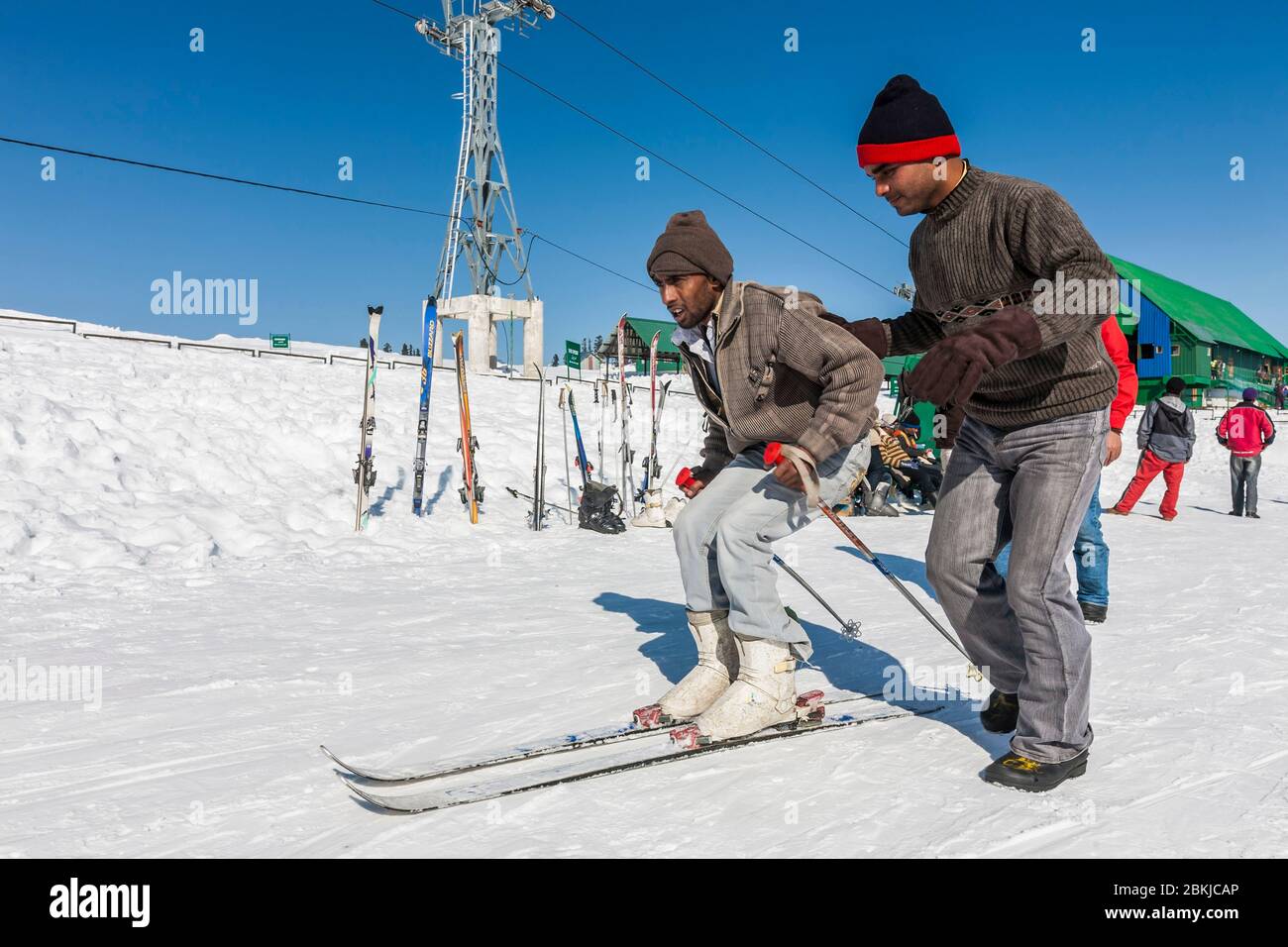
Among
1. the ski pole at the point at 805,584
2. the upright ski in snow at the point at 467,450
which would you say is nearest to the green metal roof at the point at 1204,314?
the upright ski in snow at the point at 467,450

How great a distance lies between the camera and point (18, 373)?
995 centimetres

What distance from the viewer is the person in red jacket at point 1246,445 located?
12.0 m

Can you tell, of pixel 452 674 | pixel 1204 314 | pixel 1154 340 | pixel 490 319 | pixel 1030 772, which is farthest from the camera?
pixel 1204 314

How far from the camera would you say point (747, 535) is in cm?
288

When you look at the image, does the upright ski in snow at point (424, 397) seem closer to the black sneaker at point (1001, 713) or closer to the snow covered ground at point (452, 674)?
the snow covered ground at point (452, 674)

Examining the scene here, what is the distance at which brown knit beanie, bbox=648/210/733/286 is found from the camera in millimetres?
2908

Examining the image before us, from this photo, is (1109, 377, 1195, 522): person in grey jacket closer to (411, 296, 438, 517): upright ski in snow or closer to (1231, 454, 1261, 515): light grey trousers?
(1231, 454, 1261, 515): light grey trousers

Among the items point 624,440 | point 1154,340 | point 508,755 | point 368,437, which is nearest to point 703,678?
point 508,755

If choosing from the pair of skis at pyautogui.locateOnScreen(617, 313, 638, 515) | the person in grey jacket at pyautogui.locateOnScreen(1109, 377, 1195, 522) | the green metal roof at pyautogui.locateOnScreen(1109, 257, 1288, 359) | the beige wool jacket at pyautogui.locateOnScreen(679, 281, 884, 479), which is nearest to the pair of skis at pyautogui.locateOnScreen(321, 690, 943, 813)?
the beige wool jacket at pyautogui.locateOnScreen(679, 281, 884, 479)

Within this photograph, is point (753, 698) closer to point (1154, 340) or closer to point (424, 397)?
point (424, 397)

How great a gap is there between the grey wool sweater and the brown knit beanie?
0.65 meters

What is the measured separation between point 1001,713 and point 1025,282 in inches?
57.0

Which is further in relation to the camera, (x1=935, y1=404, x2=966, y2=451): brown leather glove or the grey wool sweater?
(x1=935, y1=404, x2=966, y2=451): brown leather glove
